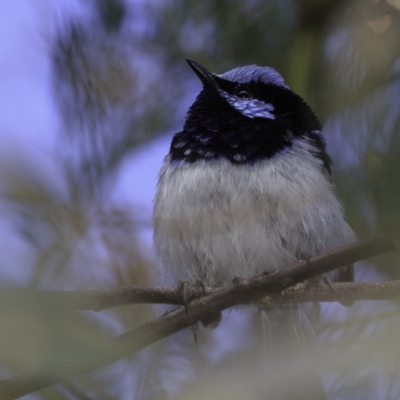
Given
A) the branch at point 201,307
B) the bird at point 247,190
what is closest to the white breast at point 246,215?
the bird at point 247,190

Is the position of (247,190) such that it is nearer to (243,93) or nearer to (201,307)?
(243,93)

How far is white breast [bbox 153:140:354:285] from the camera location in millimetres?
2041

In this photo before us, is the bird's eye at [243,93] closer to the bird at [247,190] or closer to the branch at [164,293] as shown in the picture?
the bird at [247,190]

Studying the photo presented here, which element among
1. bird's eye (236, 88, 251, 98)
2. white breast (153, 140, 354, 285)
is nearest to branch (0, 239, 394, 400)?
white breast (153, 140, 354, 285)

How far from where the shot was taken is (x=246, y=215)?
2.04 meters

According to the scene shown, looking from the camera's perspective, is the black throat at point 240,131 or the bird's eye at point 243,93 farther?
the bird's eye at point 243,93

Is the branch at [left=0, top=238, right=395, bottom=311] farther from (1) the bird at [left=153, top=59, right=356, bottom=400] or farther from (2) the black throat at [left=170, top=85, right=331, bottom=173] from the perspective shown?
(2) the black throat at [left=170, top=85, right=331, bottom=173]

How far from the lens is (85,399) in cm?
101

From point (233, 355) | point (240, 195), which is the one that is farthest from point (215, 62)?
point (233, 355)

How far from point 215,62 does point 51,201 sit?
113 centimetres

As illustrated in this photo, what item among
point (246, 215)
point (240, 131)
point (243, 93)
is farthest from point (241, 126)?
point (246, 215)

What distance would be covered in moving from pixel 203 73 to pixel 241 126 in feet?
0.84

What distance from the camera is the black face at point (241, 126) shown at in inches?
87.4

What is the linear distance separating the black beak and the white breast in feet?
0.98
